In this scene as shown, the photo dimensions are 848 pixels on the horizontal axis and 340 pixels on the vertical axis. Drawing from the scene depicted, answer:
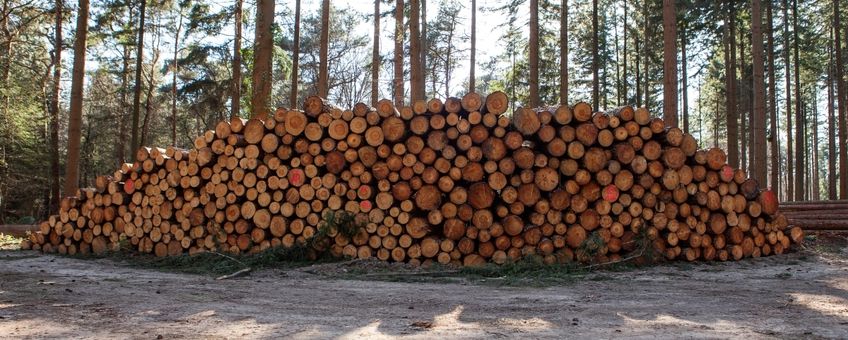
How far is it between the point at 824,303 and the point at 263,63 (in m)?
10.9

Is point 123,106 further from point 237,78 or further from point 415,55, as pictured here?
point 415,55

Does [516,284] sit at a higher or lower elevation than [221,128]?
lower

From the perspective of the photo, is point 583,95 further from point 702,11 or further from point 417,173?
point 417,173

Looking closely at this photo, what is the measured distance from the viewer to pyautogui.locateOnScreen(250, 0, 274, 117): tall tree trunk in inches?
502

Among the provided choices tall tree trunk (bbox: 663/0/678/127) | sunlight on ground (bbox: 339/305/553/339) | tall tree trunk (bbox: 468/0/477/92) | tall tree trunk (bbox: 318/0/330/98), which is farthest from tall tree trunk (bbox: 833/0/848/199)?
sunlight on ground (bbox: 339/305/553/339)

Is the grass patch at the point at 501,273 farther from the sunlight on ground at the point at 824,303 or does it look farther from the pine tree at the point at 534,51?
the pine tree at the point at 534,51

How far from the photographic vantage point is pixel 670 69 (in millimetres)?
12109

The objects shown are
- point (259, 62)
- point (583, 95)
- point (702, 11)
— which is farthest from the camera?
point (583, 95)

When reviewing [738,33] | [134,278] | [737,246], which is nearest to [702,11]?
[738,33]

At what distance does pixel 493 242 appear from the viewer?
26.1 ft

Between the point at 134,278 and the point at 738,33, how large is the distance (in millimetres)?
24617

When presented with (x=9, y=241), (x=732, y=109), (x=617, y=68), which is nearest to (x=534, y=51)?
(x=732, y=109)

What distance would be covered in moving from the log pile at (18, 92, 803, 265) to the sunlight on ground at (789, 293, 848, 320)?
2444 millimetres

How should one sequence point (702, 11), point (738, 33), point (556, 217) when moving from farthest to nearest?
point (738, 33), point (702, 11), point (556, 217)
